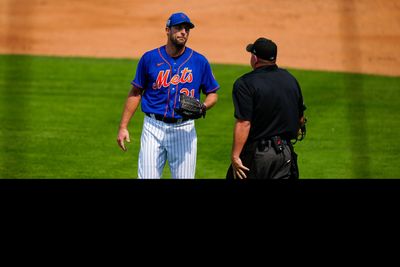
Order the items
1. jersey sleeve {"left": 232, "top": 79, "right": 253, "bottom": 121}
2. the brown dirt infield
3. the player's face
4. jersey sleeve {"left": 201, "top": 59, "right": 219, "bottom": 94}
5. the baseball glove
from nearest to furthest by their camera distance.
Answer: jersey sleeve {"left": 232, "top": 79, "right": 253, "bottom": 121} → the baseball glove → the player's face → jersey sleeve {"left": 201, "top": 59, "right": 219, "bottom": 94} → the brown dirt infield

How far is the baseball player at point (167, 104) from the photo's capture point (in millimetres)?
6203

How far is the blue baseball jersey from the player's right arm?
0.20ft

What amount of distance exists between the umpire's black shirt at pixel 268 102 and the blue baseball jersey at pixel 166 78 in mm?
813

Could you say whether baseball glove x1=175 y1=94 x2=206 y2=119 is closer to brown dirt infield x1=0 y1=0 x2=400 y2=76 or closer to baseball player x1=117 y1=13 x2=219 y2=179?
baseball player x1=117 y1=13 x2=219 y2=179

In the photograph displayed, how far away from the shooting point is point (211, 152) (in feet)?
31.8

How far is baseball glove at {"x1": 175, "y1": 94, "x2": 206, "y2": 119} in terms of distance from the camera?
6012mm

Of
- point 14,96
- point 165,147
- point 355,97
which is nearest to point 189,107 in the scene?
point 165,147

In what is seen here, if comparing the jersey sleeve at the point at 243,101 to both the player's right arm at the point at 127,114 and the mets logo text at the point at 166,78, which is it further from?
the player's right arm at the point at 127,114

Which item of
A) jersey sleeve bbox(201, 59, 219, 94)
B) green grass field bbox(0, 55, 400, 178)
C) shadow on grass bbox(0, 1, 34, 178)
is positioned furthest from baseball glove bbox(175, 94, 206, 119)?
shadow on grass bbox(0, 1, 34, 178)

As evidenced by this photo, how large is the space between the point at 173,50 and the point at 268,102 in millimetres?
1082

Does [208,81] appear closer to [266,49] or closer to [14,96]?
[266,49]

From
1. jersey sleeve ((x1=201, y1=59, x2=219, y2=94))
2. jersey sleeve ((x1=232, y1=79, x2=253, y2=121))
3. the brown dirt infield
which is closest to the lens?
jersey sleeve ((x1=232, y1=79, x2=253, y2=121))

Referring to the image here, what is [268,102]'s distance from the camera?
549cm
